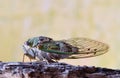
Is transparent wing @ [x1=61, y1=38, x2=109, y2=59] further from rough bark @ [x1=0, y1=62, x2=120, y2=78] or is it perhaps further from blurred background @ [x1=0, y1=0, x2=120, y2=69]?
blurred background @ [x1=0, y1=0, x2=120, y2=69]

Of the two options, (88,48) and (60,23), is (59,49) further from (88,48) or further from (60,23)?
(60,23)

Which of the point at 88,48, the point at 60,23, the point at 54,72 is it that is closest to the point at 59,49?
the point at 88,48

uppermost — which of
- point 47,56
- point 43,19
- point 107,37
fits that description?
point 43,19

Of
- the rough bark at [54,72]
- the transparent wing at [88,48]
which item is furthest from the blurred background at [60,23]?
the rough bark at [54,72]

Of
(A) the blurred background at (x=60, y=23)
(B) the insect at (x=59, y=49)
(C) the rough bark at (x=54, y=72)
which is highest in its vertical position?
(A) the blurred background at (x=60, y=23)

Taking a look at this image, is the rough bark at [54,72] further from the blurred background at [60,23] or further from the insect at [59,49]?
the blurred background at [60,23]

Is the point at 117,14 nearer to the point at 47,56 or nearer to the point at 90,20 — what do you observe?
the point at 90,20

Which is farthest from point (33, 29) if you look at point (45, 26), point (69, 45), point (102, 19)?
point (69, 45)
